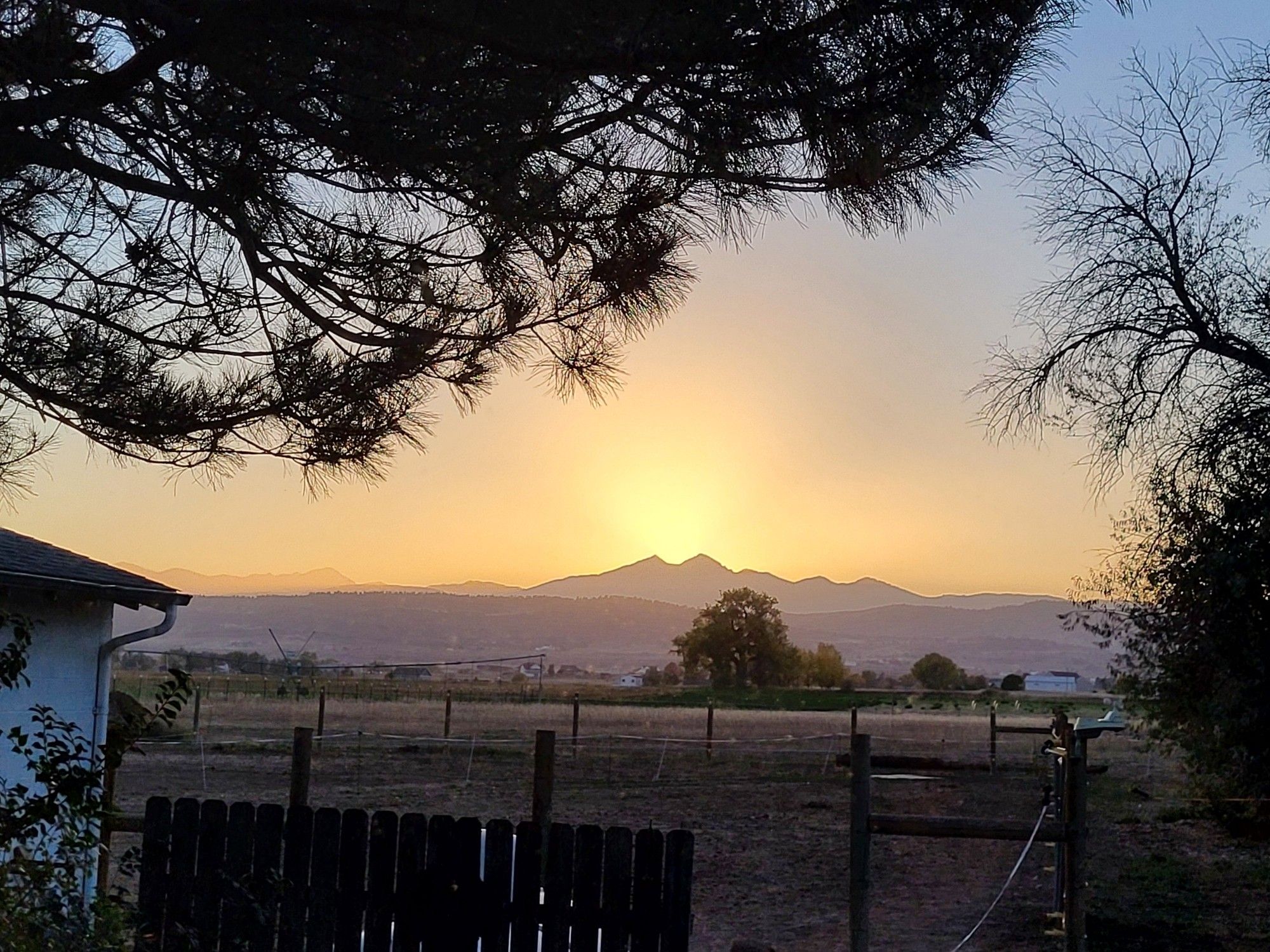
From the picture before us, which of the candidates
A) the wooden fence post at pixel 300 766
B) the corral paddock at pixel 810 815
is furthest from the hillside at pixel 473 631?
the wooden fence post at pixel 300 766

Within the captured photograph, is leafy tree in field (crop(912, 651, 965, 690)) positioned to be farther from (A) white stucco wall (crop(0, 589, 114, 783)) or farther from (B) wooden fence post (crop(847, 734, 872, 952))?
(B) wooden fence post (crop(847, 734, 872, 952))

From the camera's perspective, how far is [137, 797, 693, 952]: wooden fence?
18.7 ft

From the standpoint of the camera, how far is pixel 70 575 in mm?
8102

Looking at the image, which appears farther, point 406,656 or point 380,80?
point 406,656

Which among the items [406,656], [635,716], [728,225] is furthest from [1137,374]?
[406,656]

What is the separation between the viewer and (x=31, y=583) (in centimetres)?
755

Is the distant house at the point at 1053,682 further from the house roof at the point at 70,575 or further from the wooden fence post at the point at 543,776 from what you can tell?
the wooden fence post at the point at 543,776

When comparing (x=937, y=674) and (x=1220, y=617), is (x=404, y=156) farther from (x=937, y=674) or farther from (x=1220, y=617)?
(x=937, y=674)

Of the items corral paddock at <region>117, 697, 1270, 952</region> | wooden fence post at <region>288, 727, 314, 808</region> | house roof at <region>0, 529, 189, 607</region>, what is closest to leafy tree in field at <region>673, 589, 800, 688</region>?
corral paddock at <region>117, 697, 1270, 952</region>

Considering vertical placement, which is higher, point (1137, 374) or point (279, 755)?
point (1137, 374)

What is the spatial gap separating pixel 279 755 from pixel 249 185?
1803cm

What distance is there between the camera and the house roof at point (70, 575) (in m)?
7.57

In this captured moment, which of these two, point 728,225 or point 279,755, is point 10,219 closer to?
point 728,225

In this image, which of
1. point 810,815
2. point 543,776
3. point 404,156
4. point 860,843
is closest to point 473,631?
point 810,815
